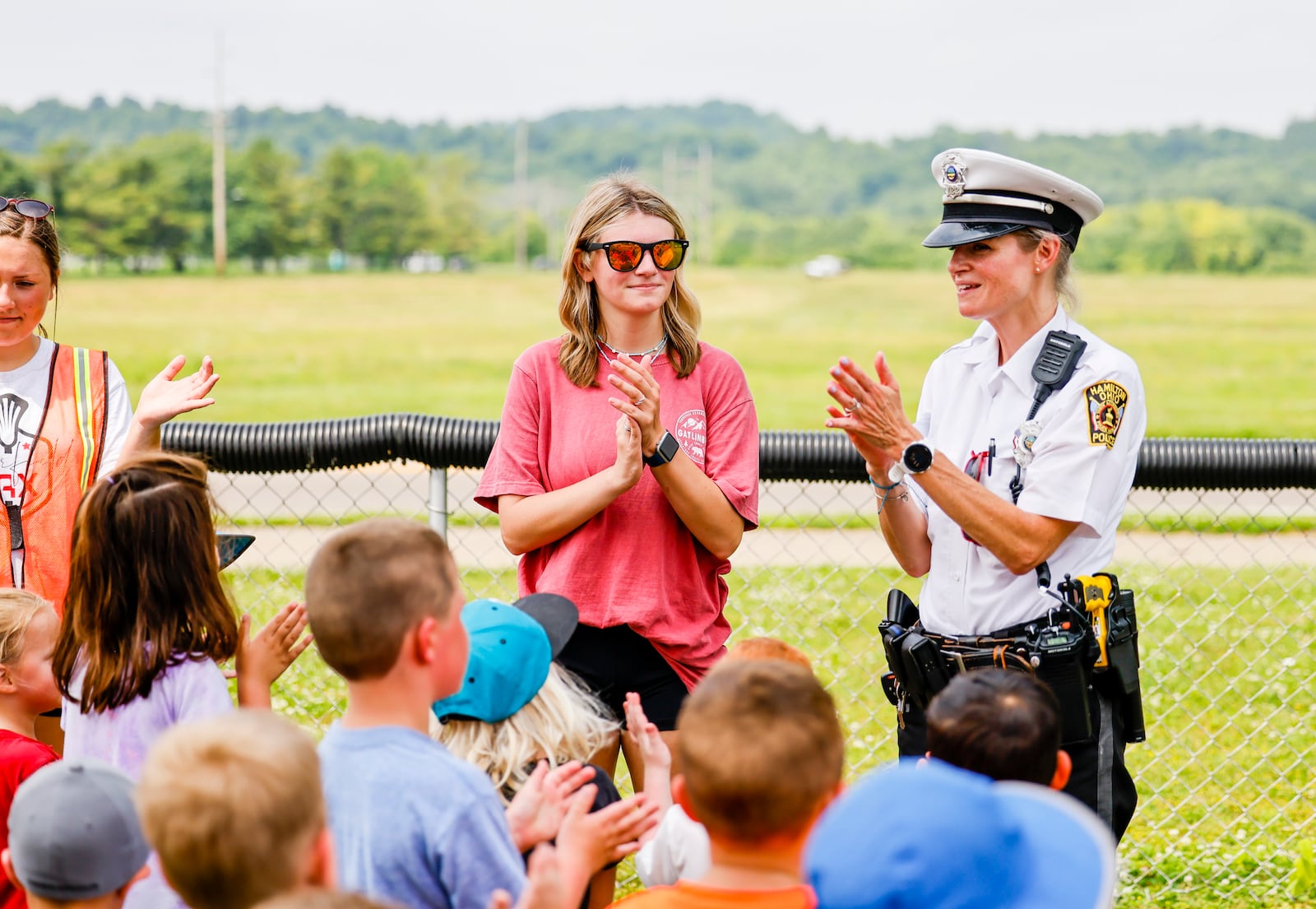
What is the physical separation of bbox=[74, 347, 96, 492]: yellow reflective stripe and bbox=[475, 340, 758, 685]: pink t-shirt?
999mm

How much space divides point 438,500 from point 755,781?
2.20 metres

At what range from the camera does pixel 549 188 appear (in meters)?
119

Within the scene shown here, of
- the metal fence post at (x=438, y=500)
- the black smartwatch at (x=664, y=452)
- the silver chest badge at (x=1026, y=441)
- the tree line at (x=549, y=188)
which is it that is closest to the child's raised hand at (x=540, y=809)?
the black smartwatch at (x=664, y=452)

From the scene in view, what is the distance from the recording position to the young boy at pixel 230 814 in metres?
1.66

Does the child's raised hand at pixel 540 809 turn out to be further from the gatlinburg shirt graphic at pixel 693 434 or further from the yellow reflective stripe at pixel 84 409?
the yellow reflective stripe at pixel 84 409

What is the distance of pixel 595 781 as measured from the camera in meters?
2.32

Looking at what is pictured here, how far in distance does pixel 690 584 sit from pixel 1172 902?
6.57ft

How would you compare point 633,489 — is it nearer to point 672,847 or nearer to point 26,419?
point 672,847

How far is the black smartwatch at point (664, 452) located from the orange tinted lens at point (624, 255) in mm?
486

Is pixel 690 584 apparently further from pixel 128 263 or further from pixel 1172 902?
pixel 128 263

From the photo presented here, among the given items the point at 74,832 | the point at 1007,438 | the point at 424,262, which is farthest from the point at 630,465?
the point at 424,262

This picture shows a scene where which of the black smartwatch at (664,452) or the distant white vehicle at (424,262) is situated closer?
the black smartwatch at (664,452)

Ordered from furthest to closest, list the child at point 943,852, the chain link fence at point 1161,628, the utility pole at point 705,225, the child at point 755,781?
the utility pole at point 705,225 < the chain link fence at point 1161,628 < the child at point 755,781 < the child at point 943,852

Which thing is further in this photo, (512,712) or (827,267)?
(827,267)
